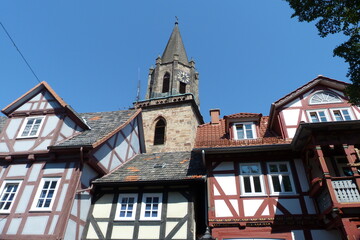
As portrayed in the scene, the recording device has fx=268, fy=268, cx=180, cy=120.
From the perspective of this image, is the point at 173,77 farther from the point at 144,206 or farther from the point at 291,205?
the point at 291,205

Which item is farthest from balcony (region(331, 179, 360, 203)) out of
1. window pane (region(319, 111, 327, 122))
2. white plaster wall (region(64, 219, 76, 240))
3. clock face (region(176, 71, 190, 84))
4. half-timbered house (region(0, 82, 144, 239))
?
clock face (region(176, 71, 190, 84))

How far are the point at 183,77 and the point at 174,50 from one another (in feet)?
19.1

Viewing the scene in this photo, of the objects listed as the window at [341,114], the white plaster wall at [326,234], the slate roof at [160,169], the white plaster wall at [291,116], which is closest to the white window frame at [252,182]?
the slate roof at [160,169]

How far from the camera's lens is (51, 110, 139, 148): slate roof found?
12867 millimetres

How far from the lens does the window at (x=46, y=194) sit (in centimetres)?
1106

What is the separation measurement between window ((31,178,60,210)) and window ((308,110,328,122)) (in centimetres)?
1211

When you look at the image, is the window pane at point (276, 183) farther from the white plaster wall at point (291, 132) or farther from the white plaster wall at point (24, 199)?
the white plaster wall at point (24, 199)

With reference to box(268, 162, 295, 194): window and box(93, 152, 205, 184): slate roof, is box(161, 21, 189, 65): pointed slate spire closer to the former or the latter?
box(93, 152, 205, 184): slate roof

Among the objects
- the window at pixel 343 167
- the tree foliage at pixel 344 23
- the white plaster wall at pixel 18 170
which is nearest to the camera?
the tree foliage at pixel 344 23

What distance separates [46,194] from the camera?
1138cm

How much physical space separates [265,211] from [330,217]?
232 cm

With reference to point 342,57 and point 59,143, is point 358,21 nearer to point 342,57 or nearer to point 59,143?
point 342,57

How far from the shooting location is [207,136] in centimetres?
1467

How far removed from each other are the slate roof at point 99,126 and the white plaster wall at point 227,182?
5905 mm
